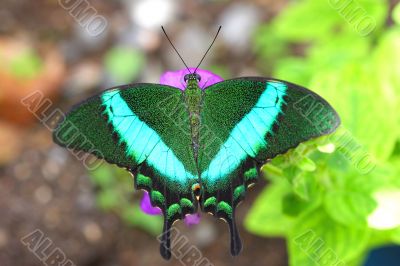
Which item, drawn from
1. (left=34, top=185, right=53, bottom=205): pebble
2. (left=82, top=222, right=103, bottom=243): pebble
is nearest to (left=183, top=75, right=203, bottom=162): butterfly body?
(left=82, top=222, right=103, bottom=243): pebble

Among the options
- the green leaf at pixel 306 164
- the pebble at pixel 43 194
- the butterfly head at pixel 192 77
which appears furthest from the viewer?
the pebble at pixel 43 194

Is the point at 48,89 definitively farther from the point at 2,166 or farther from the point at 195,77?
the point at 195,77

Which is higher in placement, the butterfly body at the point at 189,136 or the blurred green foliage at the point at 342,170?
the blurred green foliage at the point at 342,170

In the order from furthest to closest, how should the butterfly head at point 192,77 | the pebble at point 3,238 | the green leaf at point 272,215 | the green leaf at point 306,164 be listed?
the pebble at point 3,238 → the green leaf at point 272,215 → the butterfly head at point 192,77 → the green leaf at point 306,164

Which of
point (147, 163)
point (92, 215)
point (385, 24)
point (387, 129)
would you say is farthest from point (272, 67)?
point (147, 163)

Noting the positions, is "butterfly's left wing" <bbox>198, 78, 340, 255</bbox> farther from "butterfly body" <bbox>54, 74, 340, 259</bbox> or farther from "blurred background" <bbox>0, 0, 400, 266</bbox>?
"blurred background" <bbox>0, 0, 400, 266</bbox>

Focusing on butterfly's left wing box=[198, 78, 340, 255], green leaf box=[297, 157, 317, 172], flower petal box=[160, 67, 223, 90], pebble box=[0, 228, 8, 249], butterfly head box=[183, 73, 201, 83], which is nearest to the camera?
butterfly's left wing box=[198, 78, 340, 255]

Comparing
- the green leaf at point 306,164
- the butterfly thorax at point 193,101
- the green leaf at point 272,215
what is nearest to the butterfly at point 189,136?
the butterfly thorax at point 193,101

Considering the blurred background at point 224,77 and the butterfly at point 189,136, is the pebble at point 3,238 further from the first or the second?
the butterfly at point 189,136
